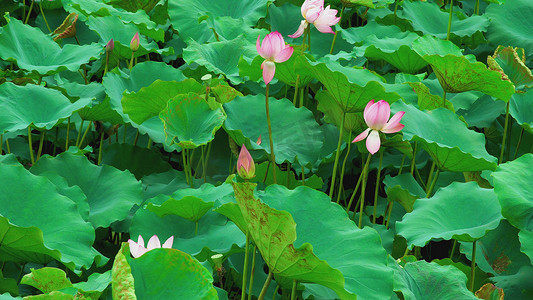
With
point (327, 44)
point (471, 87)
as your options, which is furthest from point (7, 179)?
point (327, 44)

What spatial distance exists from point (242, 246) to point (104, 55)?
3.23 ft

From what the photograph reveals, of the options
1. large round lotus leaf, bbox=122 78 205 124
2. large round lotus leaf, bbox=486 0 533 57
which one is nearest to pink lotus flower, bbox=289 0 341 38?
large round lotus leaf, bbox=122 78 205 124

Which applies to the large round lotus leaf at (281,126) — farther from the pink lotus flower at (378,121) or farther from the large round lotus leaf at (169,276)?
the large round lotus leaf at (169,276)

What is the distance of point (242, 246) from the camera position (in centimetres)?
111

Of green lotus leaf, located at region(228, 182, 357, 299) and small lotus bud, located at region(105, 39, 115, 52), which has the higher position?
green lotus leaf, located at region(228, 182, 357, 299)

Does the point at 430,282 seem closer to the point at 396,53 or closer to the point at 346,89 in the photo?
the point at 346,89

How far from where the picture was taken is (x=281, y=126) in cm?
148

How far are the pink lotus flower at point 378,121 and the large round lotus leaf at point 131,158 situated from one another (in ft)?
2.26

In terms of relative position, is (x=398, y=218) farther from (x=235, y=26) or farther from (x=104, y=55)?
(x=104, y=55)

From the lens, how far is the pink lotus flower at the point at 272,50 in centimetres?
117

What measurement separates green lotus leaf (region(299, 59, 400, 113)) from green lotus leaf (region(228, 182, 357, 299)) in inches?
18.1

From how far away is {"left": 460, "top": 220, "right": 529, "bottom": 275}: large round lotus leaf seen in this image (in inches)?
47.8

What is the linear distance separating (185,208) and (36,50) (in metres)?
0.82

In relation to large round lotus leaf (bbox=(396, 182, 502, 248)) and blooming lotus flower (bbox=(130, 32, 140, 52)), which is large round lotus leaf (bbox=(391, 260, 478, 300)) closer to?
large round lotus leaf (bbox=(396, 182, 502, 248))
